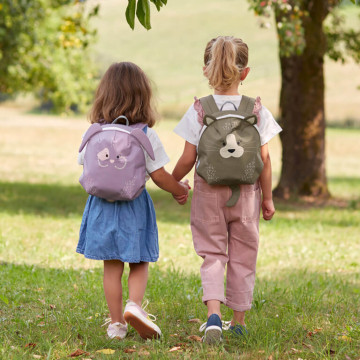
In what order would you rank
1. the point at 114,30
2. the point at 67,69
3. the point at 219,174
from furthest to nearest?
1. the point at 114,30
2. the point at 67,69
3. the point at 219,174

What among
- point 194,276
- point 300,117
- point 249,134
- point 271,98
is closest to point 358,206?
point 300,117

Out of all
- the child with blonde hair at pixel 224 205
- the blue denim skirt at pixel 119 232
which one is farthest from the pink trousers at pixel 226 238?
the blue denim skirt at pixel 119 232

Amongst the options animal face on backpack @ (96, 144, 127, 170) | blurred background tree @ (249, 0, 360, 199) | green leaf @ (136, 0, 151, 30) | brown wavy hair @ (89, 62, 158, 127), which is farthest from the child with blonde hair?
blurred background tree @ (249, 0, 360, 199)

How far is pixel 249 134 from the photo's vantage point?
4078mm

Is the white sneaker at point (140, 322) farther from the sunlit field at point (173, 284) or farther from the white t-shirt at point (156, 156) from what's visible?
the white t-shirt at point (156, 156)

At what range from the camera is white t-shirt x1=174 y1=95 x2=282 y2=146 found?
13.6 feet

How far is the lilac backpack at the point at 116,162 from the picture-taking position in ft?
13.1

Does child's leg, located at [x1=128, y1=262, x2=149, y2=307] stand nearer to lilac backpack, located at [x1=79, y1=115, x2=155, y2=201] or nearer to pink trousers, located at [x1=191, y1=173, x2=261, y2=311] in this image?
pink trousers, located at [x1=191, y1=173, x2=261, y2=311]

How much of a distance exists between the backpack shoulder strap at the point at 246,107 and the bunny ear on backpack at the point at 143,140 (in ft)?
1.91

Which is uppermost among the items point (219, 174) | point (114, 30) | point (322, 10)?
point (114, 30)

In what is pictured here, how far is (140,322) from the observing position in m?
4.00

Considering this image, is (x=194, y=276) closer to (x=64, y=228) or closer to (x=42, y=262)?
(x=42, y=262)

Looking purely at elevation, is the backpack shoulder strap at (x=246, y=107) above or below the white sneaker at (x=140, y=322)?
above

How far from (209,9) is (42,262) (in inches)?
4496
